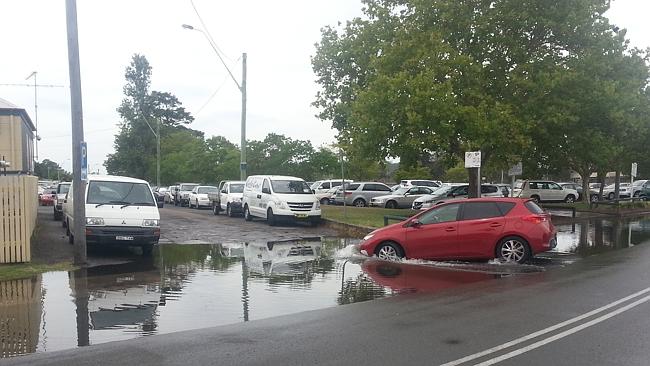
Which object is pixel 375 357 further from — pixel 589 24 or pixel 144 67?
pixel 144 67

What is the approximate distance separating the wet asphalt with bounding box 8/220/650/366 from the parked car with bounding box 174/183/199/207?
1306 inches

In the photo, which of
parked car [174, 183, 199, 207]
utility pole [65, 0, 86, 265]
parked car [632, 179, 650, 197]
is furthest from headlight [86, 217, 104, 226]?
parked car [632, 179, 650, 197]

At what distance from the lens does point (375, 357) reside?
6211mm

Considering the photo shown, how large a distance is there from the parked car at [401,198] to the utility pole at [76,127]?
24602 mm

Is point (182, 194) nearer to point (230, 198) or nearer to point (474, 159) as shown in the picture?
point (230, 198)

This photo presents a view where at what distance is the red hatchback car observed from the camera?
13.1m

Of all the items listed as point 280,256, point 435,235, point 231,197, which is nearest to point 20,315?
point 280,256

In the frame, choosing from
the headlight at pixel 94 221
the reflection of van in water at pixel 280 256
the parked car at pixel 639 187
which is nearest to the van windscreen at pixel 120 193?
the headlight at pixel 94 221

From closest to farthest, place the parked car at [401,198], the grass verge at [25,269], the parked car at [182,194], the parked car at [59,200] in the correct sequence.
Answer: the grass verge at [25,269], the parked car at [59,200], the parked car at [401,198], the parked car at [182,194]

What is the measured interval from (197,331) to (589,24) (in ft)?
71.9

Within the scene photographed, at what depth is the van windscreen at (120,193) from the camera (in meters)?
14.5

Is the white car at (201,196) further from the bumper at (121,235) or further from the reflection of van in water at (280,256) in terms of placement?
the bumper at (121,235)

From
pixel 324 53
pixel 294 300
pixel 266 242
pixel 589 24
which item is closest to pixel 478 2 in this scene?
pixel 589 24

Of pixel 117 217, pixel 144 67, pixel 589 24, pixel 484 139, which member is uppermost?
pixel 144 67
